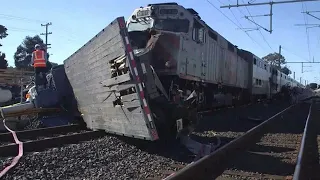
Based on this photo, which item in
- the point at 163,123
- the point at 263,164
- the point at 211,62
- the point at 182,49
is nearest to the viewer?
the point at 263,164

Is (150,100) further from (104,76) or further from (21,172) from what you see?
(21,172)

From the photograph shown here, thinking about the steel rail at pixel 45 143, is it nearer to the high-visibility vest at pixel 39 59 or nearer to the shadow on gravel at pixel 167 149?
the shadow on gravel at pixel 167 149

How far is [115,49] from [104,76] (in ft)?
2.43

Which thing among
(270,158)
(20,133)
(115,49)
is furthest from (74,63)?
(270,158)

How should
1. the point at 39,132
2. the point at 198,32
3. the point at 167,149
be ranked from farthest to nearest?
1. the point at 198,32
2. the point at 39,132
3. the point at 167,149

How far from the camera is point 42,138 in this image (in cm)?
844

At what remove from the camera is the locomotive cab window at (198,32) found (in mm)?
10633

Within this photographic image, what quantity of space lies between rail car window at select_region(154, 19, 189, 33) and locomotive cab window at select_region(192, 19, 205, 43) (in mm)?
449

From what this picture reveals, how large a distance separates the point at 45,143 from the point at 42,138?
4.46 feet

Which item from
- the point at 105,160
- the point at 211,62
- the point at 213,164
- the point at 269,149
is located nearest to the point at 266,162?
the point at 213,164

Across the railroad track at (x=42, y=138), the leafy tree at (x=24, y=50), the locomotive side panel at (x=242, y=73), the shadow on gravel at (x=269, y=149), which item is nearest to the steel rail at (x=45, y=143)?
the railroad track at (x=42, y=138)

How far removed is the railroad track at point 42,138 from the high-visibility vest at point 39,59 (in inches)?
128

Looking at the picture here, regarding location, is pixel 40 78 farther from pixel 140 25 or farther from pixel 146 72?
pixel 146 72

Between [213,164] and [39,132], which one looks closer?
[213,164]
